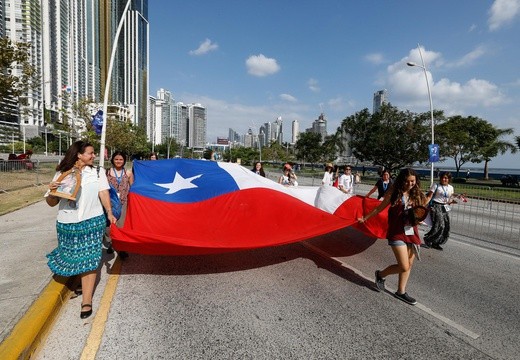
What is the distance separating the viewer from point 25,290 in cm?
375

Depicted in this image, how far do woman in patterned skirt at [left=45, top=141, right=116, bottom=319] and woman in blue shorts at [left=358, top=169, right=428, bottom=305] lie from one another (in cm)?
371

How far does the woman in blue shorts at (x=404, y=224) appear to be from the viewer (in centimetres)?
402

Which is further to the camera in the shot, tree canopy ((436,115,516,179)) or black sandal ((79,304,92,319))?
tree canopy ((436,115,516,179))

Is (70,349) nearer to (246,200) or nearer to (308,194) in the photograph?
(246,200)

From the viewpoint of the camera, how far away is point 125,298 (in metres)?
3.90

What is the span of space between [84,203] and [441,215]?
7.16 m

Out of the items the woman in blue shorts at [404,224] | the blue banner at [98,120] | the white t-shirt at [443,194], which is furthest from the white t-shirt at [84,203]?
the blue banner at [98,120]

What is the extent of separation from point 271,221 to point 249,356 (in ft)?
7.97

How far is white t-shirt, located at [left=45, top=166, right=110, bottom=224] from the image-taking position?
3.29m

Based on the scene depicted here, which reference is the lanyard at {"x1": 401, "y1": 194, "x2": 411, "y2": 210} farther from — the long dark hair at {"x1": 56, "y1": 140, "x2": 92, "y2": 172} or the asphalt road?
the long dark hair at {"x1": 56, "y1": 140, "x2": 92, "y2": 172}

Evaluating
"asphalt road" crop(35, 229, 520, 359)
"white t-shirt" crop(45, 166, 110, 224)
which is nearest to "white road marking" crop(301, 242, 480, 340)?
"asphalt road" crop(35, 229, 520, 359)

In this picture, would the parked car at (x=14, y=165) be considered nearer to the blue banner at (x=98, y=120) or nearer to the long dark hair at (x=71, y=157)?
the blue banner at (x=98, y=120)

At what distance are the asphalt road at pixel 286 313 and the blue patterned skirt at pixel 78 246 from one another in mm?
579

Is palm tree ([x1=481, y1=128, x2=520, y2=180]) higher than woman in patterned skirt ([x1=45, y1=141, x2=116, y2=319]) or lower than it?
higher
